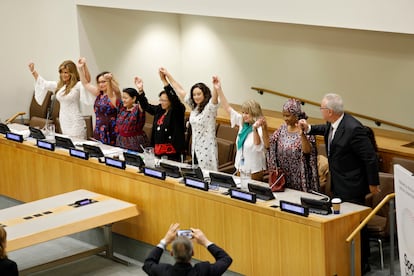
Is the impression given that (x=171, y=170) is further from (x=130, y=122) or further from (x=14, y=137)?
(x=14, y=137)

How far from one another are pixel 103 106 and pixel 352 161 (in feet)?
9.75

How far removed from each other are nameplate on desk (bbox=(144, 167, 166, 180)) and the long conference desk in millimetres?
42

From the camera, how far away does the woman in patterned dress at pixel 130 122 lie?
8.52 metres

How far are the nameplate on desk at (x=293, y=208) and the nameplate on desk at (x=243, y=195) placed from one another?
0.91 ft

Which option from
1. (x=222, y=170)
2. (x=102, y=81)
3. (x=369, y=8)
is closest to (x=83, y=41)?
(x=102, y=81)

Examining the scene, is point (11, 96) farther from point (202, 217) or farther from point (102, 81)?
point (202, 217)

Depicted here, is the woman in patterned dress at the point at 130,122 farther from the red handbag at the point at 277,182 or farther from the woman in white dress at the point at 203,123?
the red handbag at the point at 277,182

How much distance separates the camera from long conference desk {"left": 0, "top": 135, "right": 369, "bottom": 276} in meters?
6.41

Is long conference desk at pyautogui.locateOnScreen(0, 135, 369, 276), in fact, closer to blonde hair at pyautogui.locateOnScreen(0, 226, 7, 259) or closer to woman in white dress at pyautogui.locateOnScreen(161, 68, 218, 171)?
woman in white dress at pyautogui.locateOnScreen(161, 68, 218, 171)

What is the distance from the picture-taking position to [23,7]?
Answer: 11852 millimetres

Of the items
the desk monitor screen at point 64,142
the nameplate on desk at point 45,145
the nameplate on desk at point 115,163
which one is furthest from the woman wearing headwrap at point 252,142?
the nameplate on desk at point 45,145

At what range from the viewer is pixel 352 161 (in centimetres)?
686

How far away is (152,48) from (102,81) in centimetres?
347

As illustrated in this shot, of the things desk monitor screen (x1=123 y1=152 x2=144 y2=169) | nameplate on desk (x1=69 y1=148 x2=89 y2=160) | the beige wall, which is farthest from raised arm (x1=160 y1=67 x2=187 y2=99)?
the beige wall
